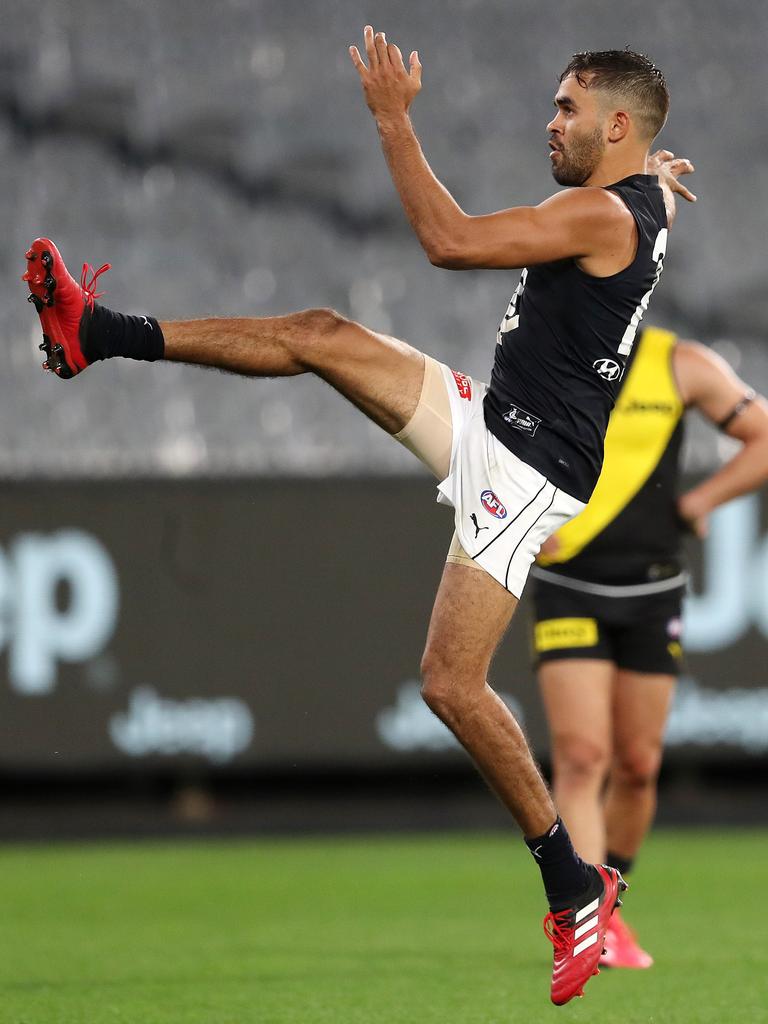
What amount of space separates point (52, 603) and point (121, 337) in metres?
5.49

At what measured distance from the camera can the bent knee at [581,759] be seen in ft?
19.6

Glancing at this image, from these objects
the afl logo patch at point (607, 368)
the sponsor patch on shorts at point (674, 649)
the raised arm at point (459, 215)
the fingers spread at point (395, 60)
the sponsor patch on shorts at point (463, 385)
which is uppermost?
the fingers spread at point (395, 60)

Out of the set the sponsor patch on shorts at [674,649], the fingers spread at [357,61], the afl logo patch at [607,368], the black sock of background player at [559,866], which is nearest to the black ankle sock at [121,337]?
the fingers spread at [357,61]

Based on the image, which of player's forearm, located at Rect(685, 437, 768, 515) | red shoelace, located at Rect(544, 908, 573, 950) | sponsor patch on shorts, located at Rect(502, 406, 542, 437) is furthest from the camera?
player's forearm, located at Rect(685, 437, 768, 515)

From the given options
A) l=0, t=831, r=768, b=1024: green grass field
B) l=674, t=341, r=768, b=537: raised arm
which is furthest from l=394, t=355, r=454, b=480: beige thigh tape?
l=674, t=341, r=768, b=537: raised arm

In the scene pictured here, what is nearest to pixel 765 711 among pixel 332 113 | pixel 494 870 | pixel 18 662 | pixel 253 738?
pixel 494 870

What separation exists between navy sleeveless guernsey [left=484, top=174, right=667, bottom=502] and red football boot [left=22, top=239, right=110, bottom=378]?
1164mm

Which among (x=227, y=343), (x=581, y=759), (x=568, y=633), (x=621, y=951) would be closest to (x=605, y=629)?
(x=568, y=633)

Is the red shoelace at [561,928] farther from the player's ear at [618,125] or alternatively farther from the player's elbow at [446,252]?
the player's ear at [618,125]

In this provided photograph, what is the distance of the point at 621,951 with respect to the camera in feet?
19.7

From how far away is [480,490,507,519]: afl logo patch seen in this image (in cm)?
486

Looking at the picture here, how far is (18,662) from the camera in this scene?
991 cm

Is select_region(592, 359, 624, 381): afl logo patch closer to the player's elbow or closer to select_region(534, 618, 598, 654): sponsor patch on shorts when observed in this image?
the player's elbow

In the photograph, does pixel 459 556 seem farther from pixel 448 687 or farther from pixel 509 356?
pixel 509 356
